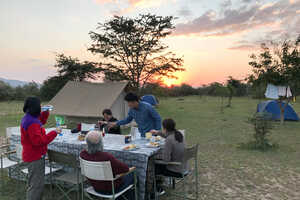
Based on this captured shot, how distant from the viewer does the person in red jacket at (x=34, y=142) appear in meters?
2.65

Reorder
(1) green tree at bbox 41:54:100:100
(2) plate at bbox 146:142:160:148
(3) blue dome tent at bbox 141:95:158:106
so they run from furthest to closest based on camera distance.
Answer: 1. (1) green tree at bbox 41:54:100:100
2. (3) blue dome tent at bbox 141:95:158:106
3. (2) plate at bbox 146:142:160:148

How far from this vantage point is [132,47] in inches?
706

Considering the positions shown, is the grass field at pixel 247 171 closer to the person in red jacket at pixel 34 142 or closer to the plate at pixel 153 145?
the plate at pixel 153 145

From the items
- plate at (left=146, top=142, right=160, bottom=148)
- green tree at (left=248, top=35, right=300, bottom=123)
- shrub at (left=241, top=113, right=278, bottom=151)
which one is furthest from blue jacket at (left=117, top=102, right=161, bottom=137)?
green tree at (left=248, top=35, right=300, bottom=123)

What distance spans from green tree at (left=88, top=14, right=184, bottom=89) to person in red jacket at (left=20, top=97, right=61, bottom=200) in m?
14.8

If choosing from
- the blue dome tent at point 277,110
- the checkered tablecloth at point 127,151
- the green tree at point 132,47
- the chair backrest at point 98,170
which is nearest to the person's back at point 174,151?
the checkered tablecloth at point 127,151

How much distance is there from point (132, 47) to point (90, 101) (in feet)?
29.2

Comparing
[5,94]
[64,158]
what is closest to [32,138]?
[64,158]

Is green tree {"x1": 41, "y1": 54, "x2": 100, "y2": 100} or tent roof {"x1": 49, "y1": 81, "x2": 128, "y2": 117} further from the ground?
green tree {"x1": 41, "y1": 54, "x2": 100, "y2": 100}

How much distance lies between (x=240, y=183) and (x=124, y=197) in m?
2.40

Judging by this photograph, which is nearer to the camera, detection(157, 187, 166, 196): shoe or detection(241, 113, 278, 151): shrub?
detection(157, 187, 166, 196): shoe

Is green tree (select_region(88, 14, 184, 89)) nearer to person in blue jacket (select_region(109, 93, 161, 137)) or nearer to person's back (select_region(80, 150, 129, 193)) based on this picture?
person in blue jacket (select_region(109, 93, 161, 137))

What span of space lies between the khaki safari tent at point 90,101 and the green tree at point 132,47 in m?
6.95

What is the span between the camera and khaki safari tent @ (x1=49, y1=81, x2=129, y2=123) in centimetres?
986
